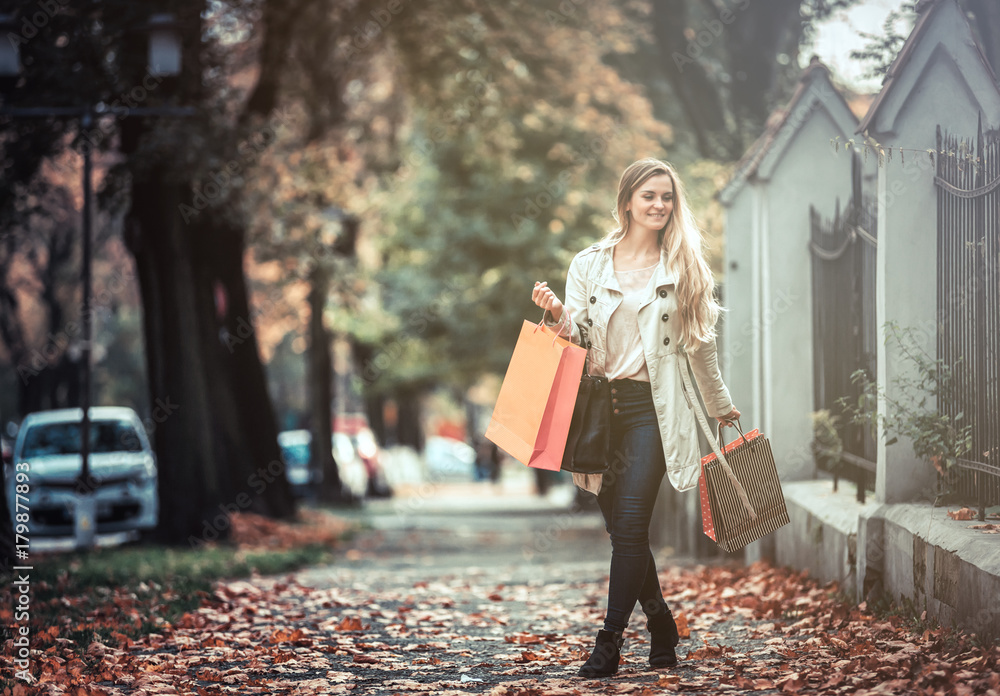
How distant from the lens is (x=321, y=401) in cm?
2489

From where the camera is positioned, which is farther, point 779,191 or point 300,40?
point 300,40

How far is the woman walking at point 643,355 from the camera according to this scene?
4734mm

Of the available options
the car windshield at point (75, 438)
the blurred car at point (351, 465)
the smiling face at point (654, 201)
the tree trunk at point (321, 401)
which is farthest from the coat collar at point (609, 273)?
the blurred car at point (351, 465)

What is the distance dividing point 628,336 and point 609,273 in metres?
0.30

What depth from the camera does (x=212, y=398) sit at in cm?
1445

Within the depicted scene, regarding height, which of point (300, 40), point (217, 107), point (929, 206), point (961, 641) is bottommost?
point (961, 641)

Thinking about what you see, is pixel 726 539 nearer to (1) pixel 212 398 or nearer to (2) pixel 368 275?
(1) pixel 212 398

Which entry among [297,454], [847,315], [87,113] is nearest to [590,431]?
[847,315]

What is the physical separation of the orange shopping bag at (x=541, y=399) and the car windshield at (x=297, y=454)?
24.1 meters

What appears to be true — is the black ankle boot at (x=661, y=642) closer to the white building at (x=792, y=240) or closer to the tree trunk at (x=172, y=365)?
the white building at (x=792, y=240)

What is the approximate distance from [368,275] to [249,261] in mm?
2850

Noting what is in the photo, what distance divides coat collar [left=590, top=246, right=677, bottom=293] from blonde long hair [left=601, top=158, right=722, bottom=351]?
0.09ft

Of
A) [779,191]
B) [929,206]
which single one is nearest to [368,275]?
[779,191]

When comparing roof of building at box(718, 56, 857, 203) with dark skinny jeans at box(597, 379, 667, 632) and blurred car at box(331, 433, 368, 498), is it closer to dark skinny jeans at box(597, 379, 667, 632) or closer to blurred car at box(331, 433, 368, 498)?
dark skinny jeans at box(597, 379, 667, 632)
